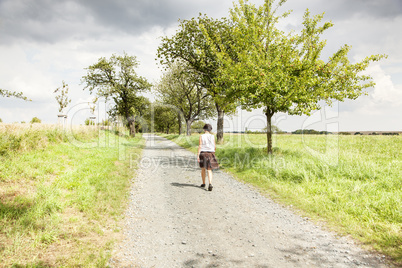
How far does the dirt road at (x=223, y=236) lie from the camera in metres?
4.20

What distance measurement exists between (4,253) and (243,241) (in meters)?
4.68

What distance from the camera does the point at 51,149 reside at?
10992mm

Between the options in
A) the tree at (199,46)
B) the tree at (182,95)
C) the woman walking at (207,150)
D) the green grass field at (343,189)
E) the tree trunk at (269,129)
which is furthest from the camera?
the tree at (182,95)

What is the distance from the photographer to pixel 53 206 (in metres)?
5.93

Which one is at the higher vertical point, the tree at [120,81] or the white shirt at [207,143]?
the tree at [120,81]

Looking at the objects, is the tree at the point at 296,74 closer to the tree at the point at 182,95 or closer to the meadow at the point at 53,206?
the meadow at the point at 53,206

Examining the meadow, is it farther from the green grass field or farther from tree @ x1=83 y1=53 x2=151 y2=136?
tree @ x1=83 y1=53 x2=151 y2=136

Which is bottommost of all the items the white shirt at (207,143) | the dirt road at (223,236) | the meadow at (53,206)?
the dirt road at (223,236)

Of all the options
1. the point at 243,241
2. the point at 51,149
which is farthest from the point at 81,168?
the point at 243,241

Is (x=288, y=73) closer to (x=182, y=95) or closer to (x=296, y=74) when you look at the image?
(x=296, y=74)

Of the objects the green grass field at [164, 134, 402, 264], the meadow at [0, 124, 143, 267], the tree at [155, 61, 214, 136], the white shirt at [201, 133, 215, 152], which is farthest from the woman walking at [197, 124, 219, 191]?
the tree at [155, 61, 214, 136]

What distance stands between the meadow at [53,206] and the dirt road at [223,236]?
1.90 feet

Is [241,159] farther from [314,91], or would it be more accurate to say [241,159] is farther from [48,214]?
[48,214]

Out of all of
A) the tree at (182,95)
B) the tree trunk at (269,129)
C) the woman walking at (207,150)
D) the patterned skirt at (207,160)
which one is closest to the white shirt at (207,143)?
the woman walking at (207,150)
